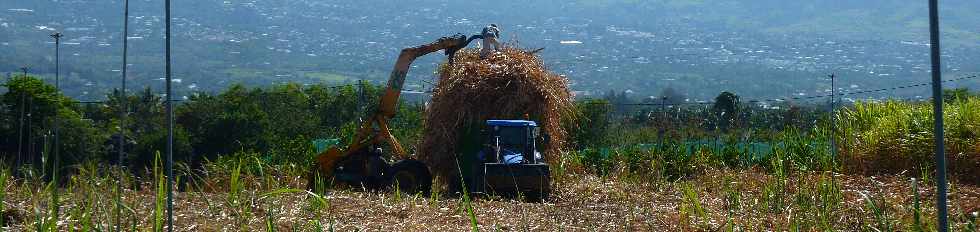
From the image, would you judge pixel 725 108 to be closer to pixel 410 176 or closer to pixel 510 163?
pixel 410 176

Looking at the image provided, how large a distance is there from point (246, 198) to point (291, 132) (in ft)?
122

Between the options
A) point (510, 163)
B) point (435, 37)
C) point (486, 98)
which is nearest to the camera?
point (510, 163)

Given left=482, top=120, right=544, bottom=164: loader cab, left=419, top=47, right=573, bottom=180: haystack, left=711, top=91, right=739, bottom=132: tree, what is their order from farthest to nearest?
left=711, top=91, right=739, bottom=132: tree, left=419, top=47, right=573, bottom=180: haystack, left=482, top=120, right=544, bottom=164: loader cab

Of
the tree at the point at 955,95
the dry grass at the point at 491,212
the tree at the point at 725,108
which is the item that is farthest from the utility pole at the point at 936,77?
the tree at the point at 725,108

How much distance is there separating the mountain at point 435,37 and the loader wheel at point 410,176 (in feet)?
93.4

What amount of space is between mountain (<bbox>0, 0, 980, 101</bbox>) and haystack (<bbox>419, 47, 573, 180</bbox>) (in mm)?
27584

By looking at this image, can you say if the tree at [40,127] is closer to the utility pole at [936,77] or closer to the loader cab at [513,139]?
the utility pole at [936,77]

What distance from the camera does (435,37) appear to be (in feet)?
200

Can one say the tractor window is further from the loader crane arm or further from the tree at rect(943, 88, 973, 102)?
the tree at rect(943, 88, 973, 102)

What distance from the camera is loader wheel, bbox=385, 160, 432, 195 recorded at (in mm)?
14766

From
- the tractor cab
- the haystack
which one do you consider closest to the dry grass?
the tractor cab

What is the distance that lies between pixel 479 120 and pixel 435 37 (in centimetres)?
4593

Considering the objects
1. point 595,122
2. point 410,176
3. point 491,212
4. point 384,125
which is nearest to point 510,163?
point 410,176

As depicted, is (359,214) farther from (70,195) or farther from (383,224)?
(70,195)
